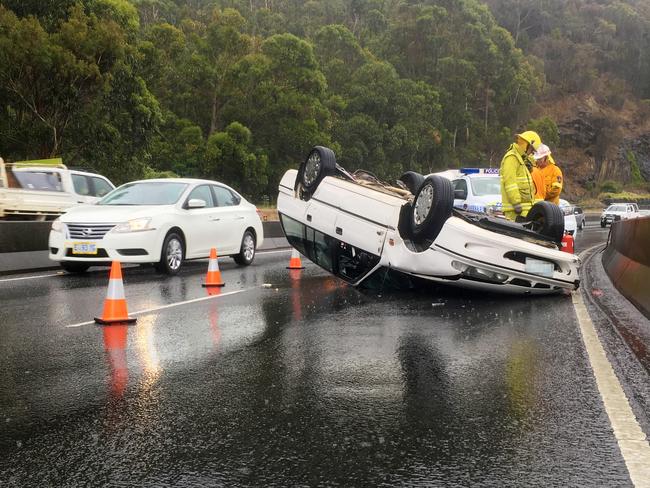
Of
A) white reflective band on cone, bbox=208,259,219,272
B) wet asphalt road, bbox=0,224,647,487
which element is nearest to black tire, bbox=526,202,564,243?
wet asphalt road, bbox=0,224,647,487

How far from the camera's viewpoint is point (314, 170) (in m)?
9.61

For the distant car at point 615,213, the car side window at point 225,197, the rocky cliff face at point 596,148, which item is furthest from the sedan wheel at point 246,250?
the rocky cliff face at point 596,148

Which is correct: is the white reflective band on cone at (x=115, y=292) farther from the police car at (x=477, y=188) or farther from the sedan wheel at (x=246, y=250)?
the police car at (x=477, y=188)

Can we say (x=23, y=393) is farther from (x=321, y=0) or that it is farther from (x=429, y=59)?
(x=321, y=0)

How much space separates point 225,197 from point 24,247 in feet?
12.4

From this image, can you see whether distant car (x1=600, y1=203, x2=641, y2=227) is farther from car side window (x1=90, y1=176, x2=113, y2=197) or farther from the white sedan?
the white sedan

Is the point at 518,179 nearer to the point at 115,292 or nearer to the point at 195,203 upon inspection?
the point at 115,292

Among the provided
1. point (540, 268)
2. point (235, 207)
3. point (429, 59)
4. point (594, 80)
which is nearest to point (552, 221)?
point (540, 268)

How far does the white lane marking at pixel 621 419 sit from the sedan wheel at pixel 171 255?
7597 millimetres

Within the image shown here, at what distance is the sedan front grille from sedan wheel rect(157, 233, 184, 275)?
99 centimetres

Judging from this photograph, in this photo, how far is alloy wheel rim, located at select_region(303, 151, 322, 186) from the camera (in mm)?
9531

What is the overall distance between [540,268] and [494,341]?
8.95ft

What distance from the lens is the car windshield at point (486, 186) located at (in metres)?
17.7

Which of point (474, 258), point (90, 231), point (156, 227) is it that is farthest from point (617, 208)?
point (474, 258)
